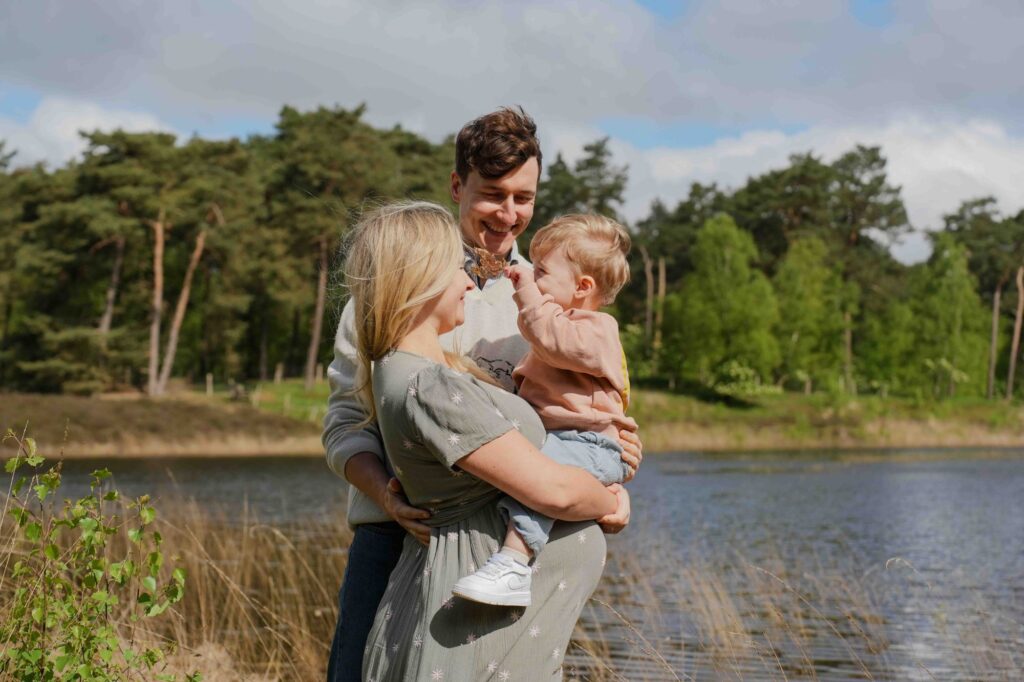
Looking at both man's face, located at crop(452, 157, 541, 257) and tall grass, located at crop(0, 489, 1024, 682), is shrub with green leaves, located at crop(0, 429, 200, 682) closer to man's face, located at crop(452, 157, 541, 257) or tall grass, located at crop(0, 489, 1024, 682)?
tall grass, located at crop(0, 489, 1024, 682)

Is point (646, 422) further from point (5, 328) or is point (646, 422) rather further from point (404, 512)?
point (404, 512)

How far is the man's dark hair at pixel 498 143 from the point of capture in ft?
10.8

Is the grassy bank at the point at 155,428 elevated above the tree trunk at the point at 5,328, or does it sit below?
below

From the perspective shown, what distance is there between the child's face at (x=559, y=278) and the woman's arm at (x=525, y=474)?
67 centimetres

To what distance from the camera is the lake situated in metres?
7.78

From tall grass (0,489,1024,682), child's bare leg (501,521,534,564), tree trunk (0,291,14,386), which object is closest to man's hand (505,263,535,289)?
child's bare leg (501,521,534,564)

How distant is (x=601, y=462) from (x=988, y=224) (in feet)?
206

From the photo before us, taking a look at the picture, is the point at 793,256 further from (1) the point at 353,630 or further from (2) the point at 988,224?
(1) the point at 353,630

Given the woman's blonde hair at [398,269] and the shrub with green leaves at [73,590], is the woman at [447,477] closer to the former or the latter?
the woman's blonde hair at [398,269]

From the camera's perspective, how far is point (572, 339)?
282 centimetres

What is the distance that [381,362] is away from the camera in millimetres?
2604

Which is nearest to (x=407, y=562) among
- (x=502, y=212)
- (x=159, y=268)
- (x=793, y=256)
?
(x=502, y=212)

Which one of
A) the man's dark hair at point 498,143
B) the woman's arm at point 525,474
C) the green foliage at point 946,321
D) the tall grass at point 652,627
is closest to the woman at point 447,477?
the woman's arm at point 525,474

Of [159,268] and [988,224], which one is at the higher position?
[988,224]
